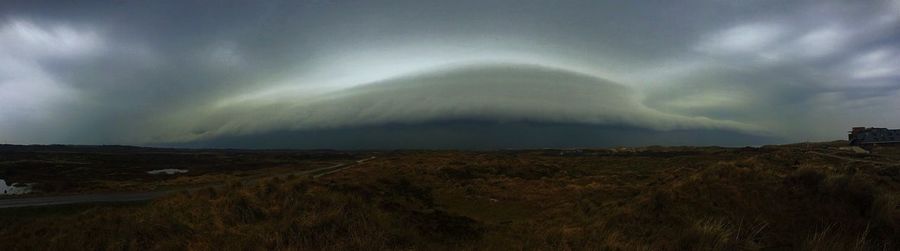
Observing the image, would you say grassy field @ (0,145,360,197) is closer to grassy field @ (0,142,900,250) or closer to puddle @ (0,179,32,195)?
puddle @ (0,179,32,195)

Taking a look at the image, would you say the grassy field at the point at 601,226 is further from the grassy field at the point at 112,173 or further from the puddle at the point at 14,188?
the puddle at the point at 14,188

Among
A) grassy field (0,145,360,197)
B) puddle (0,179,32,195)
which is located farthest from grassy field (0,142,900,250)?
puddle (0,179,32,195)

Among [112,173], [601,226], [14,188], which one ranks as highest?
[601,226]

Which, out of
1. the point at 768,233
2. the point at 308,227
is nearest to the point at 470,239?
the point at 308,227

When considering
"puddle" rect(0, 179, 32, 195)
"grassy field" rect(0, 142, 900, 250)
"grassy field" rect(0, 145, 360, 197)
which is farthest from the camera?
"grassy field" rect(0, 145, 360, 197)

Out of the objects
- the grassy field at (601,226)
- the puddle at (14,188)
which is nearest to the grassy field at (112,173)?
the puddle at (14,188)

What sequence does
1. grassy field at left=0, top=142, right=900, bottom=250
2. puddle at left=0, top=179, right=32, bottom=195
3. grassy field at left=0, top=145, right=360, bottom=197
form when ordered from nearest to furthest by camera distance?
1. grassy field at left=0, top=142, right=900, bottom=250
2. puddle at left=0, top=179, right=32, bottom=195
3. grassy field at left=0, top=145, right=360, bottom=197

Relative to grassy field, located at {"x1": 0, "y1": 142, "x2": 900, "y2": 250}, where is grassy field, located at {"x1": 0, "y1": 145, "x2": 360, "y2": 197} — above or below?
below

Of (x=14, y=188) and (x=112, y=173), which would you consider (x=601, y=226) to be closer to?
(x=14, y=188)

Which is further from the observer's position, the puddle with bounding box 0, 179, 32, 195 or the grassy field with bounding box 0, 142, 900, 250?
the puddle with bounding box 0, 179, 32, 195

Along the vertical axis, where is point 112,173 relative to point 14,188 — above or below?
above

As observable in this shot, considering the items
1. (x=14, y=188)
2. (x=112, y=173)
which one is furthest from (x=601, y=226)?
(x=112, y=173)
